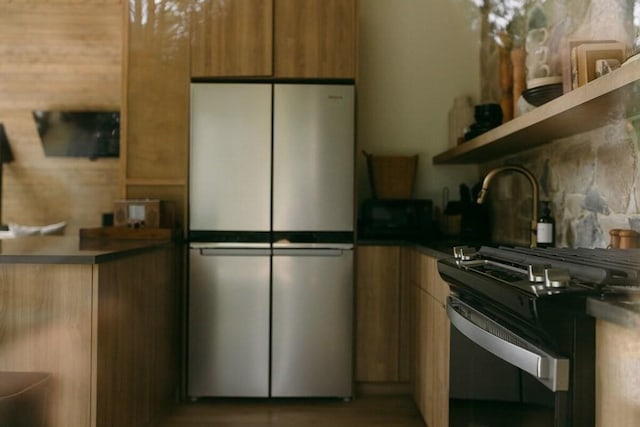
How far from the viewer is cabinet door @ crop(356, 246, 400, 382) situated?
2764 millimetres

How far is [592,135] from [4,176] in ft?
10.2

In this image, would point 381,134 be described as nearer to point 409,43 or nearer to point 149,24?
point 409,43

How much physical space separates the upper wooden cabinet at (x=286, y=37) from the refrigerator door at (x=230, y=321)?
A: 2.85 feet

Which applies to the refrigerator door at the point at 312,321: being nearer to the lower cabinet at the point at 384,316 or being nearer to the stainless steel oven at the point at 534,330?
the lower cabinet at the point at 384,316

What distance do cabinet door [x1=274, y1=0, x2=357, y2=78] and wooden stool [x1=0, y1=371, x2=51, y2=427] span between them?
66.6 inches

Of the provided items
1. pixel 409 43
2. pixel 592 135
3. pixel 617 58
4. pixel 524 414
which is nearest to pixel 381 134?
pixel 409 43

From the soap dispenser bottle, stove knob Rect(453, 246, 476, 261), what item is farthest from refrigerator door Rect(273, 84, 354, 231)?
stove knob Rect(453, 246, 476, 261)

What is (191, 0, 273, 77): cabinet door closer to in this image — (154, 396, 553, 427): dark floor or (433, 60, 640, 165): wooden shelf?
(433, 60, 640, 165): wooden shelf

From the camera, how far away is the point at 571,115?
5.43 feet

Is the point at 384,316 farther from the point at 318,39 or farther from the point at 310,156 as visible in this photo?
the point at 318,39

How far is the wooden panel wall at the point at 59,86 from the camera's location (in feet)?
10.7

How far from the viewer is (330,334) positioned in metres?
2.69

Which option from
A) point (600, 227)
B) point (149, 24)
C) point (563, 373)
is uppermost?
point (149, 24)

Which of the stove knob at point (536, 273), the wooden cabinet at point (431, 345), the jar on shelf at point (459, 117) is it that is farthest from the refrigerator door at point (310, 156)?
the stove knob at point (536, 273)
